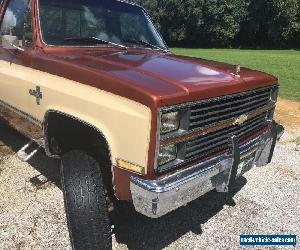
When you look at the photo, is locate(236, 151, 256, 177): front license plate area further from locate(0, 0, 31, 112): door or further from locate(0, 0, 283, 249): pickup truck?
locate(0, 0, 31, 112): door

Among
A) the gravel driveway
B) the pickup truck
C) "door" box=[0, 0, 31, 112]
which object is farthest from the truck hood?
the gravel driveway

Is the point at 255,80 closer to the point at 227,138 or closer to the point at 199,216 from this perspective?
the point at 227,138

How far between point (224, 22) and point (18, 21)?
47370 mm

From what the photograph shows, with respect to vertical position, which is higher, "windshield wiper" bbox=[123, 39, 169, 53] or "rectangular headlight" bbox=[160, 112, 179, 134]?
"windshield wiper" bbox=[123, 39, 169, 53]

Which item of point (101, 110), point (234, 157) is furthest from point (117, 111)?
point (234, 157)

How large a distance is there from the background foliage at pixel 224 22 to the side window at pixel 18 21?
44.5m

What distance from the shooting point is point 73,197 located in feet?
10.00

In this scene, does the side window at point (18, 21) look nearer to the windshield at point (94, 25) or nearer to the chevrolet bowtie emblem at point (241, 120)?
the windshield at point (94, 25)

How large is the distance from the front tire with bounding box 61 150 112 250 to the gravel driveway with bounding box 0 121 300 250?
47 centimetres

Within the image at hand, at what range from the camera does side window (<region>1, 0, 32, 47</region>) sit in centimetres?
377

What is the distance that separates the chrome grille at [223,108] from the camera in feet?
9.23

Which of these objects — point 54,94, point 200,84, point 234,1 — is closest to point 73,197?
point 54,94

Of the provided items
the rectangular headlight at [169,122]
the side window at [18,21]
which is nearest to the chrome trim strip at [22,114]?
the side window at [18,21]

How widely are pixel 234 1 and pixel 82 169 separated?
52.2 meters
